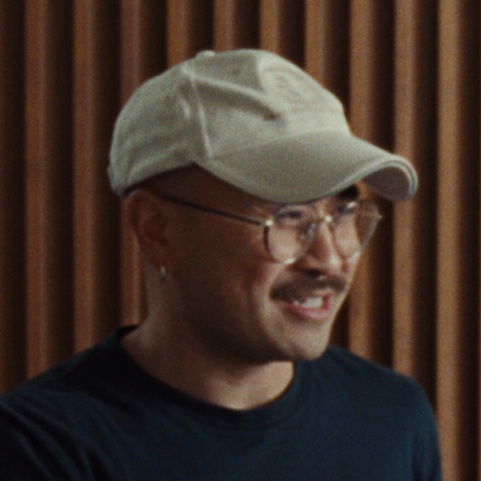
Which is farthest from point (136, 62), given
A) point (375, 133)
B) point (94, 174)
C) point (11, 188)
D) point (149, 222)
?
point (149, 222)

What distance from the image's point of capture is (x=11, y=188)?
4.85 ft

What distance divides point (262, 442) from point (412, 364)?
2.12 ft

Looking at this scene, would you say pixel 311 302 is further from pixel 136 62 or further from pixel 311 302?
pixel 136 62

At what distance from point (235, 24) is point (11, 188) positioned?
1.96 ft

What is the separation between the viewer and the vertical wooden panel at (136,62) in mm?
1447

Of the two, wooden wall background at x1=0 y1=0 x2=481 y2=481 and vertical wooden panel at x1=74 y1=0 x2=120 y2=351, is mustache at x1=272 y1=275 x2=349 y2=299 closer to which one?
wooden wall background at x1=0 y1=0 x2=481 y2=481

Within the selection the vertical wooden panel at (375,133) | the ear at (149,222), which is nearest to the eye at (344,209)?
the ear at (149,222)

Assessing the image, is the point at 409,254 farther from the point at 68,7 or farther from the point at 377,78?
the point at 68,7

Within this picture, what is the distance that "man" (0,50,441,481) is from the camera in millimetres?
836

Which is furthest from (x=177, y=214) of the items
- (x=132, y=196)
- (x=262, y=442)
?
(x=262, y=442)

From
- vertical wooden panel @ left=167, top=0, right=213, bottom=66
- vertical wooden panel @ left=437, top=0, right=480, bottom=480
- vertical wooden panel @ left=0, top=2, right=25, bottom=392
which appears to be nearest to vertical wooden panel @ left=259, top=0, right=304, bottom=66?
vertical wooden panel @ left=167, top=0, right=213, bottom=66

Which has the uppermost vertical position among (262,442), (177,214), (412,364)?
(177,214)

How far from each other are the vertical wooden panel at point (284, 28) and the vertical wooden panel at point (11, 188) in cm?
53

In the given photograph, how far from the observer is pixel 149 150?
89 centimetres
